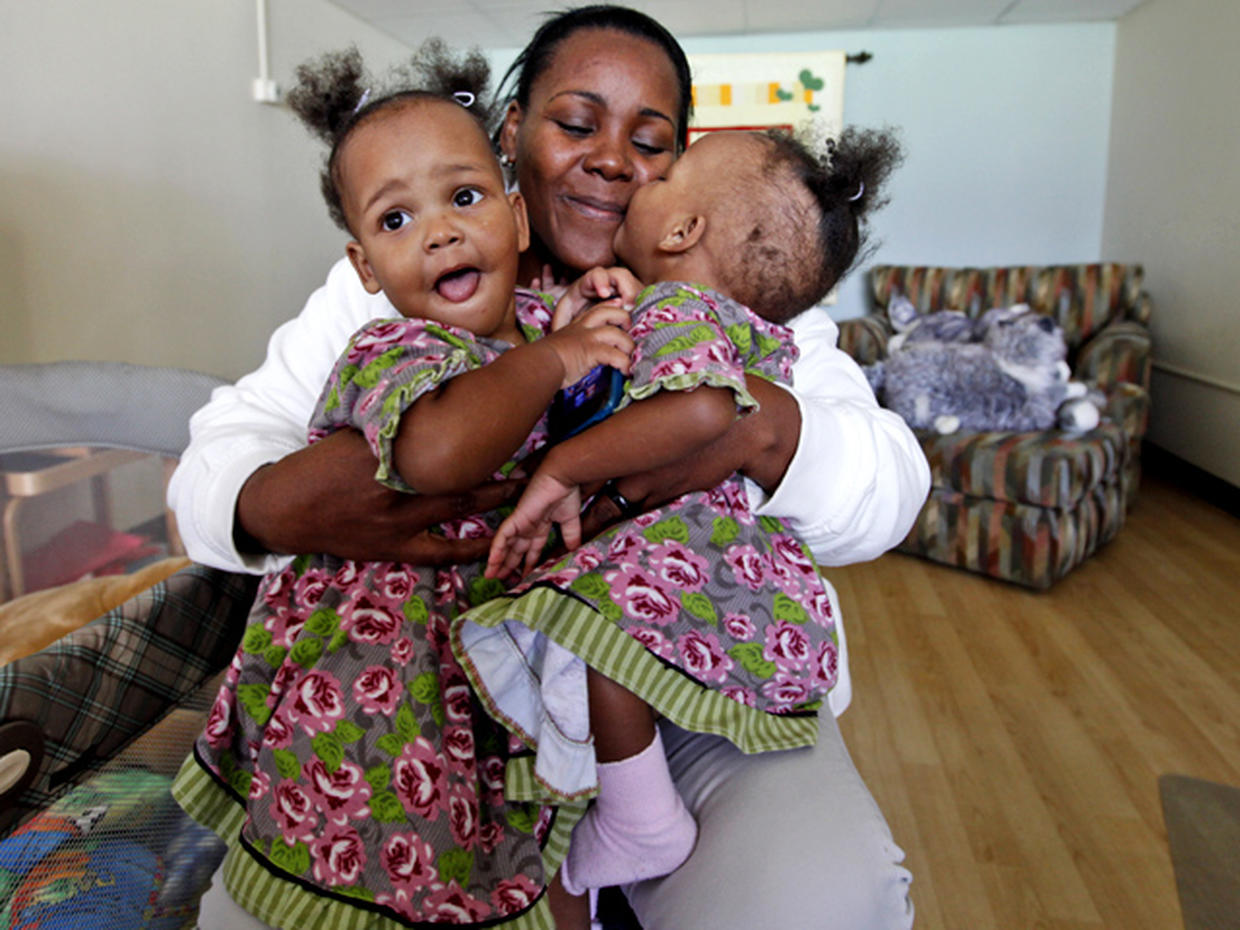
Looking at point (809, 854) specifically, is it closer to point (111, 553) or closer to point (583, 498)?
point (583, 498)

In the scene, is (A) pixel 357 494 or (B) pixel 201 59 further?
(B) pixel 201 59

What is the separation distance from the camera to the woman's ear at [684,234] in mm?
1097

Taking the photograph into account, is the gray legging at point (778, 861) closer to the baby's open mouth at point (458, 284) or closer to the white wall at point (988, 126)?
the baby's open mouth at point (458, 284)

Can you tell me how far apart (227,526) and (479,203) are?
0.46 metres

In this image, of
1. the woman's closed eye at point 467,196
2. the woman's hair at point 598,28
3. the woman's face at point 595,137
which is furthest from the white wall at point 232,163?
the woman's closed eye at point 467,196

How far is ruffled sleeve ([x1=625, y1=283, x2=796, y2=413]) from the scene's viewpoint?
792 mm

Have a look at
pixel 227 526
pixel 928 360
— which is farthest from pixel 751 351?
pixel 928 360

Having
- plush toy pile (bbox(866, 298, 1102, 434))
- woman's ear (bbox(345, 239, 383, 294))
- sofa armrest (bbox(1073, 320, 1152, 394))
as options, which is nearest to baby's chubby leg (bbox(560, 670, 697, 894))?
woman's ear (bbox(345, 239, 383, 294))

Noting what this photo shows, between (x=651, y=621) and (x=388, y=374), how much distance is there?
33 cm

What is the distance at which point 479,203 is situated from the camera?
95 centimetres

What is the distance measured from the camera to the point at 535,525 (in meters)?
0.82

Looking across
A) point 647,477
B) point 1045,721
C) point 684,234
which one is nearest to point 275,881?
point 647,477

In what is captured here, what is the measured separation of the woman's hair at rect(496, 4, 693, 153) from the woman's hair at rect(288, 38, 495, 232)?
7 centimetres

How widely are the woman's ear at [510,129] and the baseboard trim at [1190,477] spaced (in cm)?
381
